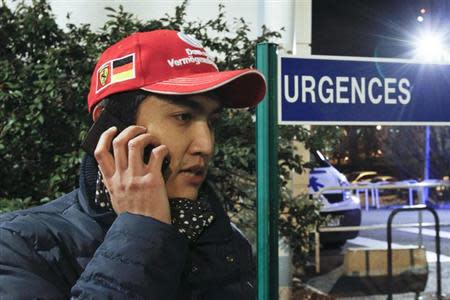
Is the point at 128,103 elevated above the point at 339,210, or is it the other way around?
the point at 128,103

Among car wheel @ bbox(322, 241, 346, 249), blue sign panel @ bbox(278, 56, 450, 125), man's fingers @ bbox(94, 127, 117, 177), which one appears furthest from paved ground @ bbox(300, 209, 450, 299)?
man's fingers @ bbox(94, 127, 117, 177)

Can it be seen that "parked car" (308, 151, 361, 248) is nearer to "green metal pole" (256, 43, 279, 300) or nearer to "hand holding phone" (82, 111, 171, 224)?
"green metal pole" (256, 43, 279, 300)

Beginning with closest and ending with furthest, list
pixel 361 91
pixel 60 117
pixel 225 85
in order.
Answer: pixel 225 85
pixel 361 91
pixel 60 117

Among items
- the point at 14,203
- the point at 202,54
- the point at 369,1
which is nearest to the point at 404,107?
the point at 202,54

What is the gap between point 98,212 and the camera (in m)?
1.04

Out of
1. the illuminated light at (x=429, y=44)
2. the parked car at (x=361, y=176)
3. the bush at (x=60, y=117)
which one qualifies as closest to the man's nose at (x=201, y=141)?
the bush at (x=60, y=117)

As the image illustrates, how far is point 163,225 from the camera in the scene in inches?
36.4

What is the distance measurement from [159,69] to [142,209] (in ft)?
0.92

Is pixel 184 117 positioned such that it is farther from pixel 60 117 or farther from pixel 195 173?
pixel 60 117

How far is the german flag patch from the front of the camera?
1.04 meters

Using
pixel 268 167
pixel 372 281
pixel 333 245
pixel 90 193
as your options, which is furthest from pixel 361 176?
pixel 90 193

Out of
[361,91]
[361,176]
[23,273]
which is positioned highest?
[361,91]

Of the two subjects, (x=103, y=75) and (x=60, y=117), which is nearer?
(x=103, y=75)

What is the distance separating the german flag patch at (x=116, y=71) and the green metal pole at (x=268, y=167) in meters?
0.91
